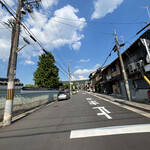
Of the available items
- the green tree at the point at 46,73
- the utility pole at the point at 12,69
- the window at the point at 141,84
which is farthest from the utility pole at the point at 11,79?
the green tree at the point at 46,73

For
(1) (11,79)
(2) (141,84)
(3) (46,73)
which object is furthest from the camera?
(3) (46,73)

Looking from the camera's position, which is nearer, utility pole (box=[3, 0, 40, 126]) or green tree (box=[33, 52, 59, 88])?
utility pole (box=[3, 0, 40, 126])

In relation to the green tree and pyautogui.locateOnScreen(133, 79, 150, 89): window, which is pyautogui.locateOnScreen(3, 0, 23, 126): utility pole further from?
the green tree

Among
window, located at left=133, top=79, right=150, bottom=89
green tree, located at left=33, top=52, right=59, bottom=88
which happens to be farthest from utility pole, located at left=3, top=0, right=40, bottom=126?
green tree, located at left=33, top=52, right=59, bottom=88

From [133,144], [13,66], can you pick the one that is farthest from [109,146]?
[13,66]

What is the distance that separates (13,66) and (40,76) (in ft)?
51.1

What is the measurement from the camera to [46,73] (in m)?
19.9

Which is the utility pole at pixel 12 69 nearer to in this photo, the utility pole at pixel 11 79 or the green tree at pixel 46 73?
the utility pole at pixel 11 79

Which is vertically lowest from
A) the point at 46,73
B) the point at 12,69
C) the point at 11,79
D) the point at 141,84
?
the point at 141,84

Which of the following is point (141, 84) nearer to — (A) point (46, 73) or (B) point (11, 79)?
A: (B) point (11, 79)

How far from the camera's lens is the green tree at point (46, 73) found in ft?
64.1

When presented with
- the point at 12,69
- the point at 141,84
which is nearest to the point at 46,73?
the point at 12,69

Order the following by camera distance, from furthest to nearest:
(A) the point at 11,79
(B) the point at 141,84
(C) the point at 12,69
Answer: (B) the point at 141,84 → (C) the point at 12,69 → (A) the point at 11,79

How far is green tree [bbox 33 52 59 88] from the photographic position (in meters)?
19.5
